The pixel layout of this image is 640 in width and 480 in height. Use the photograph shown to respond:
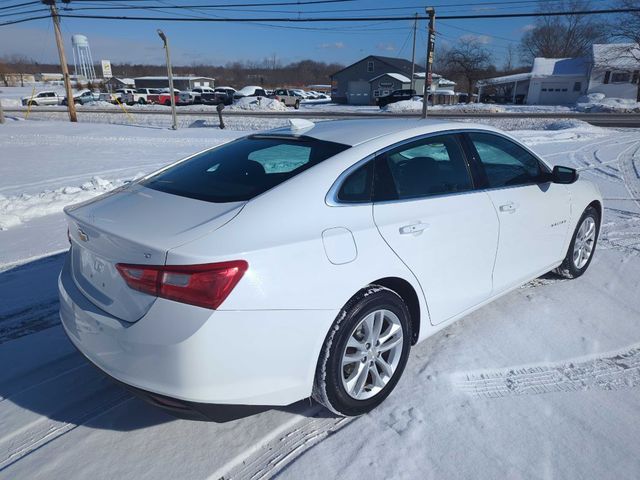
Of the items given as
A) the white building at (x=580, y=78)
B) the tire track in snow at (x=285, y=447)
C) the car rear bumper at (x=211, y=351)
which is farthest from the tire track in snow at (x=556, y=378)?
the white building at (x=580, y=78)

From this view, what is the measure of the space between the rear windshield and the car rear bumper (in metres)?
0.65

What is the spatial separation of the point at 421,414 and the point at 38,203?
6279 mm

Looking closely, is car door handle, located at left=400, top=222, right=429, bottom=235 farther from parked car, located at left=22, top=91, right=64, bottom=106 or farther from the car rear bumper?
parked car, located at left=22, top=91, right=64, bottom=106

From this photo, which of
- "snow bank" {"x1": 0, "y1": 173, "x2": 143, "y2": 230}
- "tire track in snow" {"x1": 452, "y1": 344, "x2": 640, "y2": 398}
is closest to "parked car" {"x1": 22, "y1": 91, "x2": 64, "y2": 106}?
"snow bank" {"x1": 0, "y1": 173, "x2": 143, "y2": 230}

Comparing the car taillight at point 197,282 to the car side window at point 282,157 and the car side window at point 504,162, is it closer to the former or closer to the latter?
the car side window at point 282,157

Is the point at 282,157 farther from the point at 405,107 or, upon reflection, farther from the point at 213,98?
the point at 213,98

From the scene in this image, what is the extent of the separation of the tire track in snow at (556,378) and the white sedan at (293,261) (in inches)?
16.7

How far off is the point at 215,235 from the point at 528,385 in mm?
2115

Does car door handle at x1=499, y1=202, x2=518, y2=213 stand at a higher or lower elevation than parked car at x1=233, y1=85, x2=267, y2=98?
higher

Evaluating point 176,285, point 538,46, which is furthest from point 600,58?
point 176,285

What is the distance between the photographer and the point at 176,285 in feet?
6.20

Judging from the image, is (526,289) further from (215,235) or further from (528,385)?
(215,235)

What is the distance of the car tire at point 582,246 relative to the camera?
413 cm

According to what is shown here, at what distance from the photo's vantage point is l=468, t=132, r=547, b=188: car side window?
3.27m
